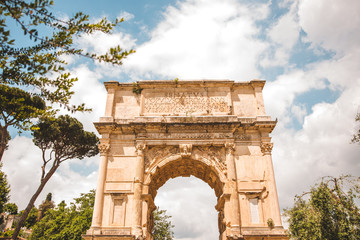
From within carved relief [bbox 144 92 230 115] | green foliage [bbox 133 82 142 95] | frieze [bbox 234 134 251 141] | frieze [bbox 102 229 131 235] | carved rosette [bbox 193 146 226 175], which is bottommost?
frieze [bbox 102 229 131 235]

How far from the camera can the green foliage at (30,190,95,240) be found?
67.6 ft

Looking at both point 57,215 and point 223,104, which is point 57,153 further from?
point 223,104

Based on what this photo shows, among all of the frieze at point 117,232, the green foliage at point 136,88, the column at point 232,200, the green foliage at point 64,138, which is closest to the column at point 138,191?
the frieze at point 117,232

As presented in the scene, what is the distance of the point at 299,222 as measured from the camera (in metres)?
9.25

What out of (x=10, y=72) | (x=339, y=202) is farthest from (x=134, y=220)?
(x=10, y=72)

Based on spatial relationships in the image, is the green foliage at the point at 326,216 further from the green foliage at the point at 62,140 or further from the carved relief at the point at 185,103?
the green foliage at the point at 62,140

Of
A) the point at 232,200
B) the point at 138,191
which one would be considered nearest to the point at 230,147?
the point at 232,200

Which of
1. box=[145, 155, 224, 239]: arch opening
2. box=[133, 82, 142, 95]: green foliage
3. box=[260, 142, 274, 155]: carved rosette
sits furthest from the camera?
box=[133, 82, 142, 95]: green foliage

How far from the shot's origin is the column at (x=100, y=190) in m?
11.4

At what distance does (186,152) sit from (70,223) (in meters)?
14.6

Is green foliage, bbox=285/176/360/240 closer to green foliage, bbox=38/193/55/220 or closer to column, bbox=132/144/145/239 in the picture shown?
column, bbox=132/144/145/239

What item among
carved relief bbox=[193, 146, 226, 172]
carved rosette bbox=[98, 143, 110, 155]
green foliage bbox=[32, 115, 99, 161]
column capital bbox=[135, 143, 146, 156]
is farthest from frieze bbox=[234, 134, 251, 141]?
green foliage bbox=[32, 115, 99, 161]

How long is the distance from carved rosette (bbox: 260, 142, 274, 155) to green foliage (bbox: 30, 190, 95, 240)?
14735 millimetres

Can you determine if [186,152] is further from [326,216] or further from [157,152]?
[326,216]
